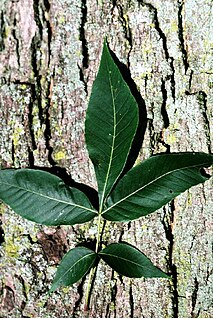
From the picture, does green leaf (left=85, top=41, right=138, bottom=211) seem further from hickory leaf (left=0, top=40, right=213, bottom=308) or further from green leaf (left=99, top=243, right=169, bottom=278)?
green leaf (left=99, top=243, right=169, bottom=278)

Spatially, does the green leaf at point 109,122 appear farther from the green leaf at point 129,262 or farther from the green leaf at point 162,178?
the green leaf at point 129,262

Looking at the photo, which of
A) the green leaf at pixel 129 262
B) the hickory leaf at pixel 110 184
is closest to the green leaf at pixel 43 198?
the hickory leaf at pixel 110 184

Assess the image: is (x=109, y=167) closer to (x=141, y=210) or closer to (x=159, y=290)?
(x=141, y=210)

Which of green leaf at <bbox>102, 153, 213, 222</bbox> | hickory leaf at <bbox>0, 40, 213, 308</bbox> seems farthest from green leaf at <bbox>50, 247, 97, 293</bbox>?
green leaf at <bbox>102, 153, 213, 222</bbox>

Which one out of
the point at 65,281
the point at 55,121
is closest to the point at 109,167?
the point at 55,121

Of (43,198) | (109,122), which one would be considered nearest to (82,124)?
(109,122)

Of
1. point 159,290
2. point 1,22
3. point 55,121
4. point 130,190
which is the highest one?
point 1,22

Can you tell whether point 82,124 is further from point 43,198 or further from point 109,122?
point 43,198
